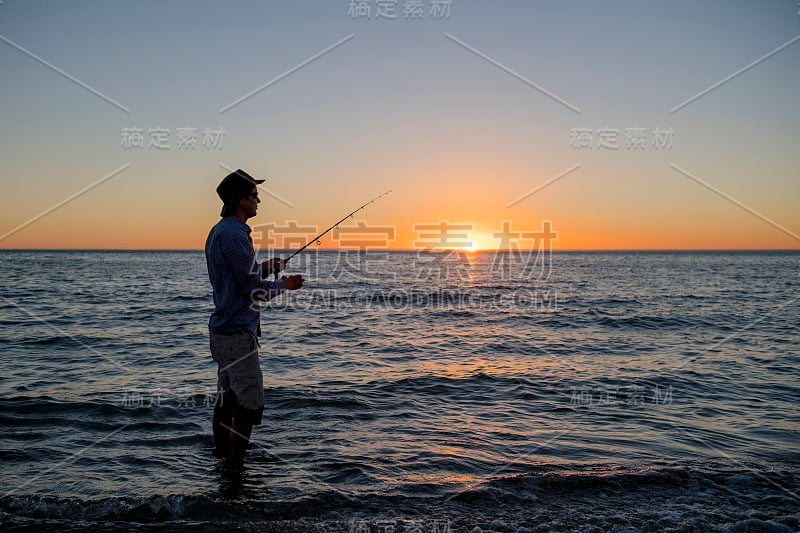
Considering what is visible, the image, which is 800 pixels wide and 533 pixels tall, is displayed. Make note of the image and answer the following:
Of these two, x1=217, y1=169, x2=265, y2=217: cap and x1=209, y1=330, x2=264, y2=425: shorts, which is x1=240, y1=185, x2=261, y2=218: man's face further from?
x1=209, y1=330, x2=264, y2=425: shorts

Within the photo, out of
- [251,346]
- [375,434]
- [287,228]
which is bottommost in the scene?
[375,434]

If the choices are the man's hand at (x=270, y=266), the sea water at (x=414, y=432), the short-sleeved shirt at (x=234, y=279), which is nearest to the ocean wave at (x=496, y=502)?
the sea water at (x=414, y=432)

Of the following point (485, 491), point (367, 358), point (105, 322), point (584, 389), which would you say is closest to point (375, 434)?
point (485, 491)

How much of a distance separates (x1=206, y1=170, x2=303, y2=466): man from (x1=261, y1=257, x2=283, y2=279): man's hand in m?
0.07

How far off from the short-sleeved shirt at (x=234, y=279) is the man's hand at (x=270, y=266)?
37 cm

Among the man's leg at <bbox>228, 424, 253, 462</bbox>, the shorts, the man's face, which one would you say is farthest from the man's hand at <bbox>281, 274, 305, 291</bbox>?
the man's leg at <bbox>228, 424, 253, 462</bbox>

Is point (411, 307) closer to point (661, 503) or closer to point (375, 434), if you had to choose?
point (375, 434)

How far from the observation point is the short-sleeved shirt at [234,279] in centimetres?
454

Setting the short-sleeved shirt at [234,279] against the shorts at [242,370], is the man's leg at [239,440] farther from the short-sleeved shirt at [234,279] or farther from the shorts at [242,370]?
the short-sleeved shirt at [234,279]

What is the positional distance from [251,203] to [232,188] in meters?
0.20

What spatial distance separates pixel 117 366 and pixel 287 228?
4103 millimetres

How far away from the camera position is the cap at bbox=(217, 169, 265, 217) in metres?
4.73

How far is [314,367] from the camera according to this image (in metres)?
10.2

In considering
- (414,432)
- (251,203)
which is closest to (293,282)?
(251,203)
